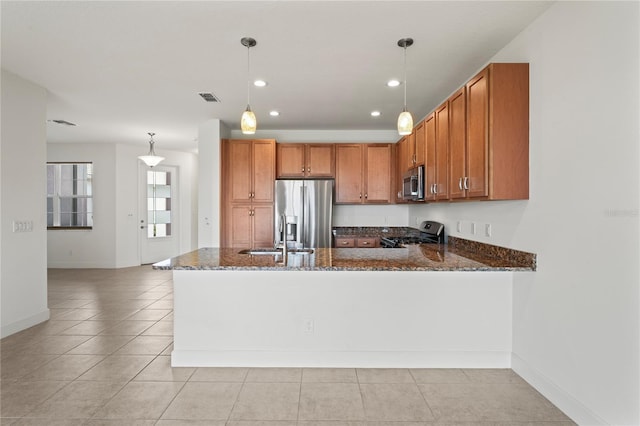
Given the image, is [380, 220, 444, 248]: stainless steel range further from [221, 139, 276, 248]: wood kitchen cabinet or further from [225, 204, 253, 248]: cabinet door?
[225, 204, 253, 248]: cabinet door

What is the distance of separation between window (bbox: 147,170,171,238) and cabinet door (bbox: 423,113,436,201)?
6.06 metres

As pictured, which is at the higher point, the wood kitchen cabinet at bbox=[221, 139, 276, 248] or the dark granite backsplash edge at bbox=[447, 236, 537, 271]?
the wood kitchen cabinet at bbox=[221, 139, 276, 248]

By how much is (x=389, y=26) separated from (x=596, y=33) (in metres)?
1.20

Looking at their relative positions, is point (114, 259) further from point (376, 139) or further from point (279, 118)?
point (376, 139)

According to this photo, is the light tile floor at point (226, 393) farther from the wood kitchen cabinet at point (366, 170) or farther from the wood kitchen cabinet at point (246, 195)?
the wood kitchen cabinet at point (366, 170)

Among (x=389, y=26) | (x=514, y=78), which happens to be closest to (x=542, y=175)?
(x=514, y=78)

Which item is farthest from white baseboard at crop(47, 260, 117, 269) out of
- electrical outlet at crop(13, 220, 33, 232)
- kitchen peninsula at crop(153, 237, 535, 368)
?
kitchen peninsula at crop(153, 237, 535, 368)

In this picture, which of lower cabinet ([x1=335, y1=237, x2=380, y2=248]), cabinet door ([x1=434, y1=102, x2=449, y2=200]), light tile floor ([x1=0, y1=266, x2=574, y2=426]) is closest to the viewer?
light tile floor ([x1=0, y1=266, x2=574, y2=426])

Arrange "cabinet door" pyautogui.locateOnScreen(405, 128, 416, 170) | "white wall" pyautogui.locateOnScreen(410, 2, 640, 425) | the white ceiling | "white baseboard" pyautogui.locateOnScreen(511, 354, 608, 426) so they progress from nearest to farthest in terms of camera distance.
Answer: "white wall" pyautogui.locateOnScreen(410, 2, 640, 425), "white baseboard" pyautogui.locateOnScreen(511, 354, 608, 426), the white ceiling, "cabinet door" pyautogui.locateOnScreen(405, 128, 416, 170)

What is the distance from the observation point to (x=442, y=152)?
10.7ft

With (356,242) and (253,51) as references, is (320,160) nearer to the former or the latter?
(356,242)

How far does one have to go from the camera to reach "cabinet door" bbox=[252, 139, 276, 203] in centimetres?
503

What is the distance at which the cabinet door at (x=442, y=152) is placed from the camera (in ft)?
10.3

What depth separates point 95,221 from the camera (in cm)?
692
